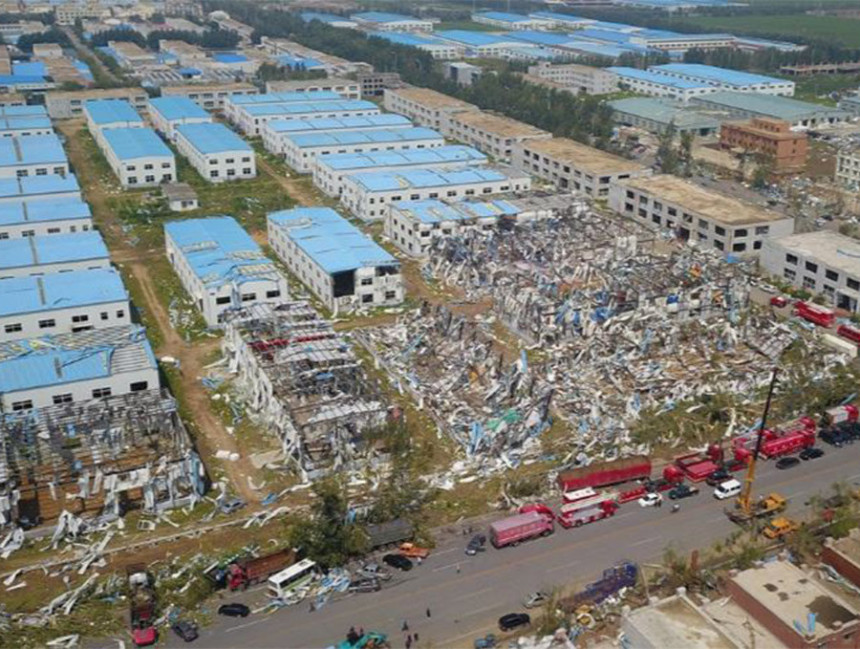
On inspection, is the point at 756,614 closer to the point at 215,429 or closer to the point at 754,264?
the point at 215,429

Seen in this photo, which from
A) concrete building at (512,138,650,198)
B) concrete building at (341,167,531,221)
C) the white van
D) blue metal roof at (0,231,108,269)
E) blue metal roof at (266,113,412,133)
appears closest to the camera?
the white van

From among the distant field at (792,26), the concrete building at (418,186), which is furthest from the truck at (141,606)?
the distant field at (792,26)

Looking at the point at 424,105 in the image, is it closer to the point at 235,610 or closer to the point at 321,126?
the point at 321,126

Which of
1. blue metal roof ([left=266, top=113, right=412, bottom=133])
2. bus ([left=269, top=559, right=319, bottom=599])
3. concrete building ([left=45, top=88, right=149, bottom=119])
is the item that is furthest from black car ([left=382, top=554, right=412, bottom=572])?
concrete building ([left=45, top=88, right=149, bottom=119])

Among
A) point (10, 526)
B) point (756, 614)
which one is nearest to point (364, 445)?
point (10, 526)

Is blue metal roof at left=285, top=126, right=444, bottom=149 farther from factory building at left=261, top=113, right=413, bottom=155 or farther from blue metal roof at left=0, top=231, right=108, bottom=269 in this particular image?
blue metal roof at left=0, top=231, right=108, bottom=269

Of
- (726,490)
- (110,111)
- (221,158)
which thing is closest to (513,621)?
(726,490)

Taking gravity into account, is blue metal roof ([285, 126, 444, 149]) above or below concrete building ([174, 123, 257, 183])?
above
